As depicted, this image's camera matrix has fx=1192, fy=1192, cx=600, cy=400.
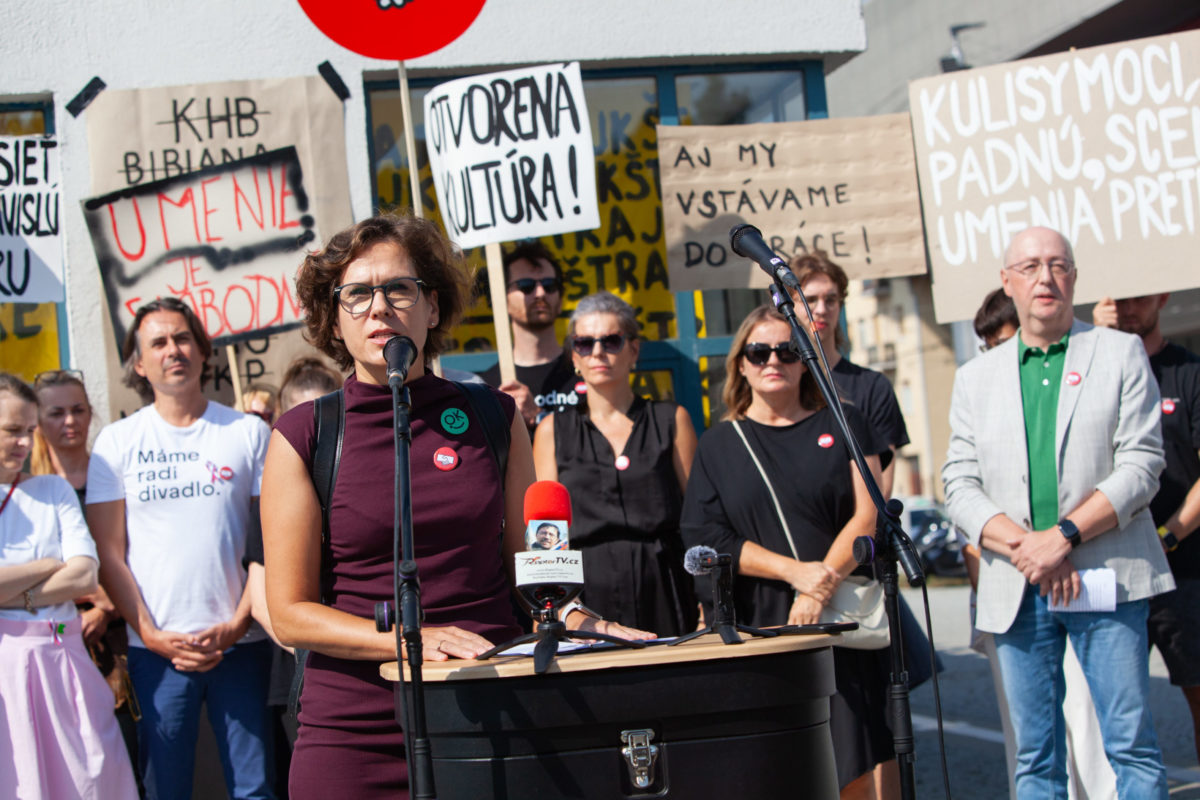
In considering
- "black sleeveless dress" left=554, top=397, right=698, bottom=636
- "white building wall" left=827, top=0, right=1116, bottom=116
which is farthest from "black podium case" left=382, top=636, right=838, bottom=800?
"white building wall" left=827, top=0, right=1116, bottom=116

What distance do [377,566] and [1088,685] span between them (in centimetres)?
282

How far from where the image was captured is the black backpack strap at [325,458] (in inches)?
95.0

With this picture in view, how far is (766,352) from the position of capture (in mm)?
4340

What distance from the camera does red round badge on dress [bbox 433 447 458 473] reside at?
2.44m

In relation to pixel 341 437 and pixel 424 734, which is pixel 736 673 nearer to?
pixel 424 734

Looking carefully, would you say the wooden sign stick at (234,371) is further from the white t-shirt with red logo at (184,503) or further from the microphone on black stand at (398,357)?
the microphone on black stand at (398,357)

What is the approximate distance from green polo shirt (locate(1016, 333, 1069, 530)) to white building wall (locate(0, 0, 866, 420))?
2.80 meters

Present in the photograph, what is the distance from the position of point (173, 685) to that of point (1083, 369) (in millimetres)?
3434

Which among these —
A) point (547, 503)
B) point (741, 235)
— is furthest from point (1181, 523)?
point (547, 503)

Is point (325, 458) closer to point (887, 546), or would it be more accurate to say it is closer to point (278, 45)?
point (887, 546)

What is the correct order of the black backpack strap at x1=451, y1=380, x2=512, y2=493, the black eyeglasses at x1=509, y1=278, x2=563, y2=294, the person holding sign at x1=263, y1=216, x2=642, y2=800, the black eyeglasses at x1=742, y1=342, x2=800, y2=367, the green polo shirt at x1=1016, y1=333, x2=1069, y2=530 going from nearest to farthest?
the person holding sign at x1=263, y1=216, x2=642, y2=800, the black backpack strap at x1=451, y1=380, x2=512, y2=493, the green polo shirt at x1=1016, y1=333, x2=1069, y2=530, the black eyeglasses at x1=742, y1=342, x2=800, y2=367, the black eyeglasses at x1=509, y1=278, x2=563, y2=294

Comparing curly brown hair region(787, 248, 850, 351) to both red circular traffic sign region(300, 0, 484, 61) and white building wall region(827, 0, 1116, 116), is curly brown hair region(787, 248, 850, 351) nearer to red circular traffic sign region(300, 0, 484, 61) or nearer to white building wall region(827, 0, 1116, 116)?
red circular traffic sign region(300, 0, 484, 61)

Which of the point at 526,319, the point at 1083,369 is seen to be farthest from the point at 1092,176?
the point at 526,319

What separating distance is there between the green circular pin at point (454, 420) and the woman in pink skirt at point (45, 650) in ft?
7.34
